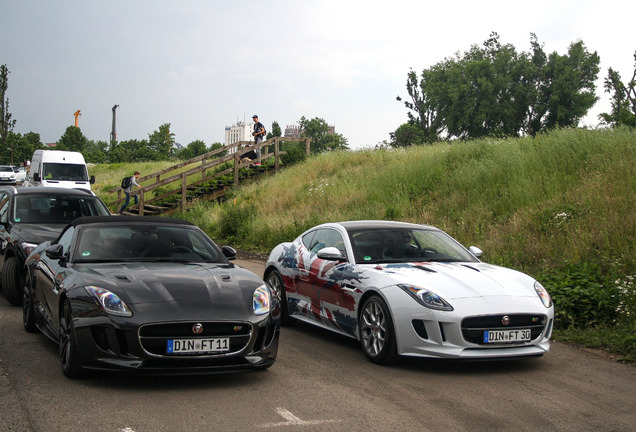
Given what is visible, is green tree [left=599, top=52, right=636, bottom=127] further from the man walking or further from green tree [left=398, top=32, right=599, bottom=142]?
the man walking

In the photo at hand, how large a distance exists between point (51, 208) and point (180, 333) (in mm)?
7228

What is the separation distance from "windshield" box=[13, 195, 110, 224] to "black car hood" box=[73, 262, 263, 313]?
549cm

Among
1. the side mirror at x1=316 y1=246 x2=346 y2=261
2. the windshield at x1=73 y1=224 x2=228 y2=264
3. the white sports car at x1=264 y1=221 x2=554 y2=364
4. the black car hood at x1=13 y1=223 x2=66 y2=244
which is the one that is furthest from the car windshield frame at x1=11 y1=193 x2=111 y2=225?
the side mirror at x1=316 y1=246 x2=346 y2=261

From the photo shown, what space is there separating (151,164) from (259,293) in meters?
56.5

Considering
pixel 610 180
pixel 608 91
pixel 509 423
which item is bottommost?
pixel 509 423

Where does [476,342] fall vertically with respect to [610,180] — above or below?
below

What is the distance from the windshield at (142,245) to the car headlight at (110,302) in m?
1.08

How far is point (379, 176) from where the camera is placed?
23.2 m

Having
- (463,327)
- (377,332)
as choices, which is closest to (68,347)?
(377,332)

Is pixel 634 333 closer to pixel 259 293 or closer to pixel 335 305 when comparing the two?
pixel 335 305

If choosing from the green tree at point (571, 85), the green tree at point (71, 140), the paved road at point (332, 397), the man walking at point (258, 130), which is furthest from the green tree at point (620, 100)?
the green tree at point (71, 140)

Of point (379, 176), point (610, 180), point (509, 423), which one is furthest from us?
point (379, 176)

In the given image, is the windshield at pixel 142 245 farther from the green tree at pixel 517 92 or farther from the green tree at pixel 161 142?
the green tree at pixel 161 142

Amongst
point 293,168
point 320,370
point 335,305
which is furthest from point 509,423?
point 293,168
